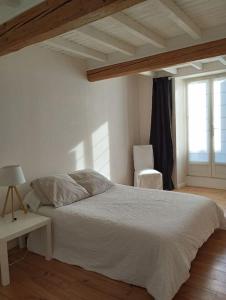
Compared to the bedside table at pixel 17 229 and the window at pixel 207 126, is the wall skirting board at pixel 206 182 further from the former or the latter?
the bedside table at pixel 17 229

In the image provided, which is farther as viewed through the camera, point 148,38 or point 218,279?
point 148,38

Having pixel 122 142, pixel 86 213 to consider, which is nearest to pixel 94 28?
pixel 86 213

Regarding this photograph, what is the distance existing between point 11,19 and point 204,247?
2935mm

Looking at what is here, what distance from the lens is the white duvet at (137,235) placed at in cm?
200

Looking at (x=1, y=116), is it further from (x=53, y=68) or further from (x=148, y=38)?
(x=148, y=38)

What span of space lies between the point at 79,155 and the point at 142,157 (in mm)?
1481

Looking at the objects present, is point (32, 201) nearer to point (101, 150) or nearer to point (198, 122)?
point (101, 150)

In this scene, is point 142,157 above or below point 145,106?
below

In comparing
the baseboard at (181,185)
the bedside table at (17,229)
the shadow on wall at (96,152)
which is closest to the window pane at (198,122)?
the baseboard at (181,185)

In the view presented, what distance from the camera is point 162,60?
3266mm

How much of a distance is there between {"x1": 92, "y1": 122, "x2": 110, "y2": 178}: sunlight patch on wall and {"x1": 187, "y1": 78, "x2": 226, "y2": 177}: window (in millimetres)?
2023

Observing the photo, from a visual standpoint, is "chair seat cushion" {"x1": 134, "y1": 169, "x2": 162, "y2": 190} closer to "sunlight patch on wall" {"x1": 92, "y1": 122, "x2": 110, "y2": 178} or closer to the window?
"sunlight patch on wall" {"x1": 92, "y1": 122, "x2": 110, "y2": 178}

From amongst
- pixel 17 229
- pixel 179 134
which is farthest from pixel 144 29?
pixel 179 134

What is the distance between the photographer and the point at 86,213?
8.54 feet
